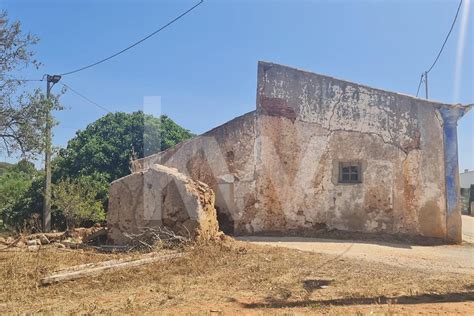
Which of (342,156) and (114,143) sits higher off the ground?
(114,143)

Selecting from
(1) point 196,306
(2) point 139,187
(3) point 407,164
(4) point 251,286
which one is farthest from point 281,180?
(1) point 196,306

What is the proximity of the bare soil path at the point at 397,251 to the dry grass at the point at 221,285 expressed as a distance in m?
0.78

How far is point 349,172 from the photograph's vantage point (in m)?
12.3

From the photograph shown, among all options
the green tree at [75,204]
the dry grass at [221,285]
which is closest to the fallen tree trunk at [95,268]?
the dry grass at [221,285]

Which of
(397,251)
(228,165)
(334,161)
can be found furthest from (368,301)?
(228,165)

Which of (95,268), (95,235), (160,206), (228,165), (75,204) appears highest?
(228,165)

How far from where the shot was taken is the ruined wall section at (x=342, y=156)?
11.9m

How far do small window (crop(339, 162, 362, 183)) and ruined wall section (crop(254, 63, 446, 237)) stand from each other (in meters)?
0.18

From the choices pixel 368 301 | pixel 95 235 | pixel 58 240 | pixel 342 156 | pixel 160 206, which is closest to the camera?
pixel 368 301

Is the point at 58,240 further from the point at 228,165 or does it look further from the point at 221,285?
the point at 221,285

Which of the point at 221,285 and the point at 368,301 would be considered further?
the point at 221,285

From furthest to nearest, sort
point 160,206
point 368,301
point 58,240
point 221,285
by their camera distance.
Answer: point 58,240
point 160,206
point 221,285
point 368,301

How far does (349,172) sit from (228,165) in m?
3.46

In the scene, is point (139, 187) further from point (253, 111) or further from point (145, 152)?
point (145, 152)
